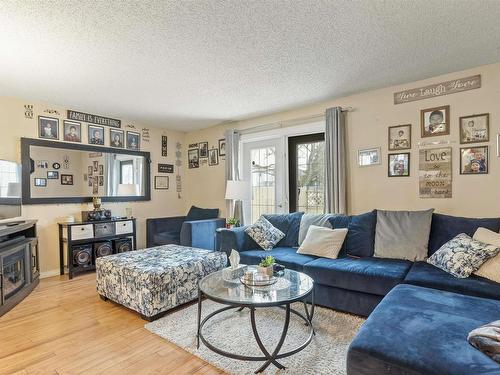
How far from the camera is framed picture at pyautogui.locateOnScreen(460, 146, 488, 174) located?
278 cm

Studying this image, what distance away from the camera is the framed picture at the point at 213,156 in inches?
202

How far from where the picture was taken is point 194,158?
5.54m

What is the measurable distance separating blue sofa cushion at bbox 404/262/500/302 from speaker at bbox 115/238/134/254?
153 inches

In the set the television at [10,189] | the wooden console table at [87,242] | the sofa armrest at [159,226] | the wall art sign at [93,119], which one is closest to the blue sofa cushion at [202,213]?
the sofa armrest at [159,226]

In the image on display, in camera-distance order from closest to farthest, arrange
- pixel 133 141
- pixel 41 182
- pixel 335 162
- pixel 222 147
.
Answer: pixel 335 162
pixel 41 182
pixel 133 141
pixel 222 147

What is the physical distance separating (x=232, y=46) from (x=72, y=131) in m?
3.07

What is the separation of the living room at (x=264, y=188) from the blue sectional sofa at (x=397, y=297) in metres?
0.01

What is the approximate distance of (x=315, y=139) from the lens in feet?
13.4

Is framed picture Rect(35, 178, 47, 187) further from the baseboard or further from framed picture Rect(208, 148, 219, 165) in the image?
framed picture Rect(208, 148, 219, 165)

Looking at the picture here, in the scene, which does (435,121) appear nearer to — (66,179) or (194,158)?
(194,158)

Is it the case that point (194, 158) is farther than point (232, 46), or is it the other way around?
point (194, 158)

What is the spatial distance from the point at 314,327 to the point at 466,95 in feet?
9.08

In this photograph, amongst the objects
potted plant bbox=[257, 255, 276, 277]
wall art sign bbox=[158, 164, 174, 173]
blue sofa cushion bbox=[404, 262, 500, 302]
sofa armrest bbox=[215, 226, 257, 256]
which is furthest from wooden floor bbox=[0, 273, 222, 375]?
wall art sign bbox=[158, 164, 174, 173]

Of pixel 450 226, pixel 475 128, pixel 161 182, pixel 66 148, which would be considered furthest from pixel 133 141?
pixel 475 128
